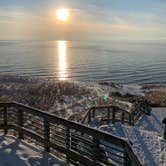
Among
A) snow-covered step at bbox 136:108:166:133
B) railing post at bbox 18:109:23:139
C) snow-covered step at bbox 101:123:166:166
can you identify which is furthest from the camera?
snow-covered step at bbox 136:108:166:133

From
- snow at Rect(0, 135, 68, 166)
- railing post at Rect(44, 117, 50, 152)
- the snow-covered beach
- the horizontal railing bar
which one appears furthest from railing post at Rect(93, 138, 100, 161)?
the snow-covered beach

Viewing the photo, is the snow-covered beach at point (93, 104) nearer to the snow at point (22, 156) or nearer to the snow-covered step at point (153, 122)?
the snow-covered step at point (153, 122)

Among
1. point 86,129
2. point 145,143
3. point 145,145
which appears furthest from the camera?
point 145,143

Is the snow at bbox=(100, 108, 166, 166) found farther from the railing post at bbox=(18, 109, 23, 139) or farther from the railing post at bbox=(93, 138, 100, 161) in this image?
the railing post at bbox=(18, 109, 23, 139)

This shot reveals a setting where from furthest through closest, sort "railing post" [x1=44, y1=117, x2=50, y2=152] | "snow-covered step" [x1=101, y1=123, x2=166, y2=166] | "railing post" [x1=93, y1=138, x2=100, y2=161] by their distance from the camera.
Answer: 1. "snow-covered step" [x1=101, y1=123, x2=166, y2=166]
2. "railing post" [x1=44, y1=117, x2=50, y2=152]
3. "railing post" [x1=93, y1=138, x2=100, y2=161]

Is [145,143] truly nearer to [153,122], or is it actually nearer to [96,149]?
[96,149]

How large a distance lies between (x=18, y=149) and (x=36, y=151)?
0.54m

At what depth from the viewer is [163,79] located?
190 ft

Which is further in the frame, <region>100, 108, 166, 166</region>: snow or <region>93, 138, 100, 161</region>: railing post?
<region>100, 108, 166, 166</region>: snow

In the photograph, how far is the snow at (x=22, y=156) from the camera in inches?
279

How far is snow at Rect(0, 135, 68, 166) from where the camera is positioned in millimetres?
7075

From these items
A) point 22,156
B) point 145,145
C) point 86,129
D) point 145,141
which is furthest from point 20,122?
point 145,141

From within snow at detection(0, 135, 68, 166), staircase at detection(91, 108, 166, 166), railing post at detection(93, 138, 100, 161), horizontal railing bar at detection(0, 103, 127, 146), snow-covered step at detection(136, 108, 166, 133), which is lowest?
snow-covered step at detection(136, 108, 166, 133)

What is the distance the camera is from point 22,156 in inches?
293
